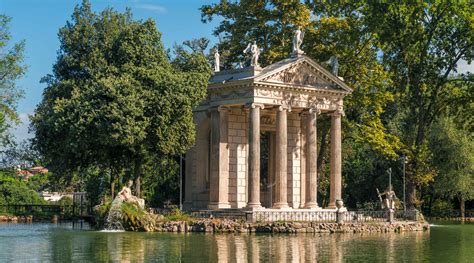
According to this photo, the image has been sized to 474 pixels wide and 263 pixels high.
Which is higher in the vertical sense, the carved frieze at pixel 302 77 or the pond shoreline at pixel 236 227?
the carved frieze at pixel 302 77

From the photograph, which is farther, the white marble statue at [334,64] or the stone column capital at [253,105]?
the white marble statue at [334,64]

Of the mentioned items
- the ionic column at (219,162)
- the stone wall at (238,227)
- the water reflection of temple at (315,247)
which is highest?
the ionic column at (219,162)

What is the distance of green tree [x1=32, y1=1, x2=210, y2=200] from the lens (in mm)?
47406

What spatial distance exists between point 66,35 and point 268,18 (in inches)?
721

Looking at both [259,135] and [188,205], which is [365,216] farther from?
[188,205]

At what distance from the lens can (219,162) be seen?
53312 mm

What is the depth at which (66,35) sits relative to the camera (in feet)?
171

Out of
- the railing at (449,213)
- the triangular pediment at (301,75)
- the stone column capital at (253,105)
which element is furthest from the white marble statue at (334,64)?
the railing at (449,213)

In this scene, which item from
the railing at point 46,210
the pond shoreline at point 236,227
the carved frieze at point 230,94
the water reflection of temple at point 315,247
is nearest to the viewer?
the water reflection of temple at point 315,247

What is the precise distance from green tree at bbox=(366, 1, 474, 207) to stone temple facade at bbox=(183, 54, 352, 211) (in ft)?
24.2

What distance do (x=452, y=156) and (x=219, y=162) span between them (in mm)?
30936

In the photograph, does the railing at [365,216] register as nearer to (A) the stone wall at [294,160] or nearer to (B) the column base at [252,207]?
(B) the column base at [252,207]

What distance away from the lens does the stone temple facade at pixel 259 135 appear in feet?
170

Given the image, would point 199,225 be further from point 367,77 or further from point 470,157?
point 470,157
